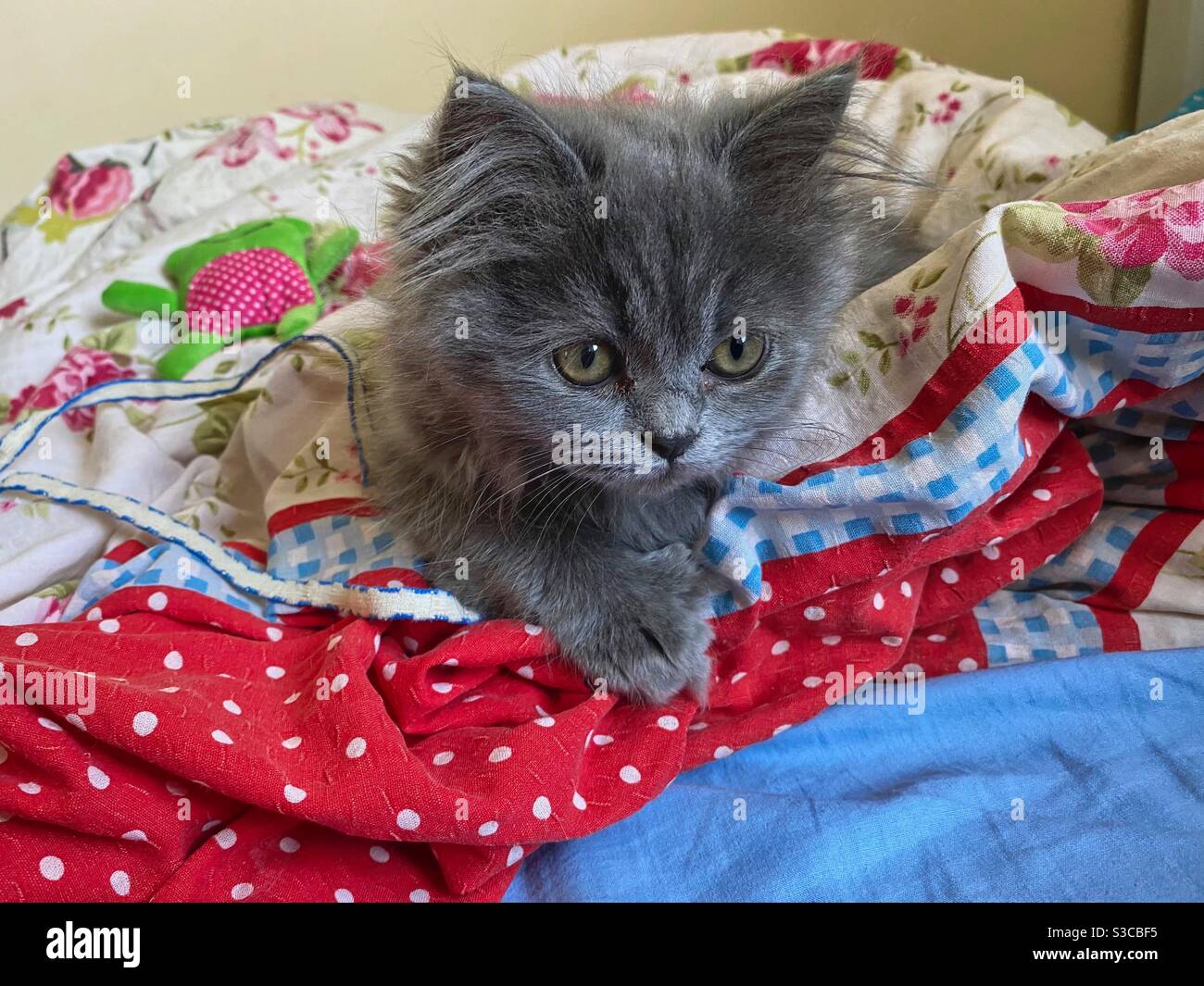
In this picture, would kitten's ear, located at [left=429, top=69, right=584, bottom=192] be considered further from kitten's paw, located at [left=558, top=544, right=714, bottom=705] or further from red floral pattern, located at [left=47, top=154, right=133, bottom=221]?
red floral pattern, located at [left=47, top=154, right=133, bottom=221]

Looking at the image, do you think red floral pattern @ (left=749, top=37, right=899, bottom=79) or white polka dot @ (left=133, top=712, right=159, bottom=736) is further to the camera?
red floral pattern @ (left=749, top=37, right=899, bottom=79)

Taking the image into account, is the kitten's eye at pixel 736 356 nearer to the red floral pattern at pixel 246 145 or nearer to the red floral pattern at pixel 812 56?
the red floral pattern at pixel 812 56

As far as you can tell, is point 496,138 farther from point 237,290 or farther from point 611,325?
point 237,290

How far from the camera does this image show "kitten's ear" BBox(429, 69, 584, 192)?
102 centimetres

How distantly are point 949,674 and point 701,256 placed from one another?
2.26ft

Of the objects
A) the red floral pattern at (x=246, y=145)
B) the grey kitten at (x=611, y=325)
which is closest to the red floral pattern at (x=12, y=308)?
the red floral pattern at (x=246, y=145)

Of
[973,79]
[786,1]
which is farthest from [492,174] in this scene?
[786,1]

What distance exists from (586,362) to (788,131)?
0.37 metres

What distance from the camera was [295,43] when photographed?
9.16ft

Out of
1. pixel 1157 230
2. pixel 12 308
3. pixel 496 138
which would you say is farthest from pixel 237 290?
pixel 1157 230

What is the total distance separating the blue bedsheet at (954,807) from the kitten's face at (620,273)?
41 cm

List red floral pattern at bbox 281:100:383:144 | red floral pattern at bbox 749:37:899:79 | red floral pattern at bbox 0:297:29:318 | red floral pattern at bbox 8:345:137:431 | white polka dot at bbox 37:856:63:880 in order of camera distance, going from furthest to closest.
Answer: red floral pattern at bbox 281:100:383:144, red floral pattern at bbox 0:297:29:318, red floral pattern at bbox 749:37:899:79, red floral pattern at bbox 8:345:137:431, white polka dot at bbox 37:856:63:880

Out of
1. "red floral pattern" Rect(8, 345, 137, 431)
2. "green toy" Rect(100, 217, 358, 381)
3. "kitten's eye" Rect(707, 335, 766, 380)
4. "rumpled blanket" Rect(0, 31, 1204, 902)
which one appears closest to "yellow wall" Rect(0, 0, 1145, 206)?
"green toy" Rect(100, 217, 358, 381)

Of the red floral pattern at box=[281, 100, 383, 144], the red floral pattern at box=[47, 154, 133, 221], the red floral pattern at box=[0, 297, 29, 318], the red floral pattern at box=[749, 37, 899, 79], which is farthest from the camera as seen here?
the red floral pattern at box=[281, 100, 383, 144]
